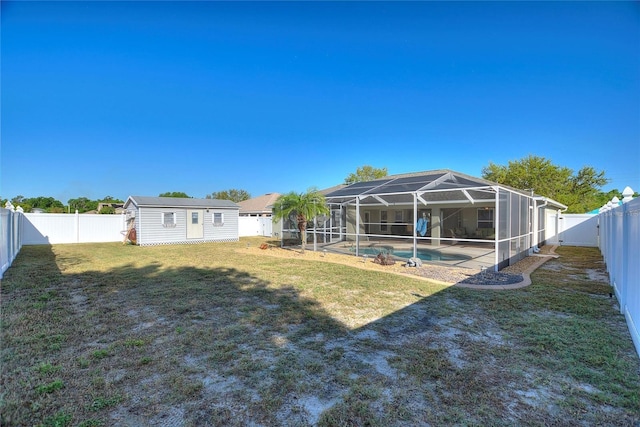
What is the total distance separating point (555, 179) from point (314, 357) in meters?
33.0

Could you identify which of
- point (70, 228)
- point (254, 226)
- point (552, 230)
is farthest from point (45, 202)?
point (552, 230)

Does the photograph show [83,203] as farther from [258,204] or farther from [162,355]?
[162,355]

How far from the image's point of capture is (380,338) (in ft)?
12.6

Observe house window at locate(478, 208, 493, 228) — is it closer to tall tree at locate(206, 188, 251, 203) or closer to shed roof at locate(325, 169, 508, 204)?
shed roof at locate(325, 169, 508, 204)

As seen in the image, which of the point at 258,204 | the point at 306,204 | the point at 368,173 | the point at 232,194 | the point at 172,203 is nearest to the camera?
the point at 306,204

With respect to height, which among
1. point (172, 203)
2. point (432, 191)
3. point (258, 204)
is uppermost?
point (258, 204)

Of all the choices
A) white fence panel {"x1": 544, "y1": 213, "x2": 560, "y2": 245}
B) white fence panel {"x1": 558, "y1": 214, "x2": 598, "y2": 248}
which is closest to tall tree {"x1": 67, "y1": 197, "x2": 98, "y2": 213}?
white fence panel {"x1": 544, "y1": 213, "x2": 560, "y2": 245}

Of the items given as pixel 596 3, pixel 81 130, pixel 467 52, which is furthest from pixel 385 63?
pixel 81 130

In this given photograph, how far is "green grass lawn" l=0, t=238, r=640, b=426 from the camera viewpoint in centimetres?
231

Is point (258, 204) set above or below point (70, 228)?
above

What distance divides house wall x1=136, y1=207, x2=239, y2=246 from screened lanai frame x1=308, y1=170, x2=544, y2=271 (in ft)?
22.9

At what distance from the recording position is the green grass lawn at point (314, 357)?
90.9 inches

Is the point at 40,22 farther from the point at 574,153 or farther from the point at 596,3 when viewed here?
the point at 574,153

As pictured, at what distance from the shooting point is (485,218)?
1652cm
